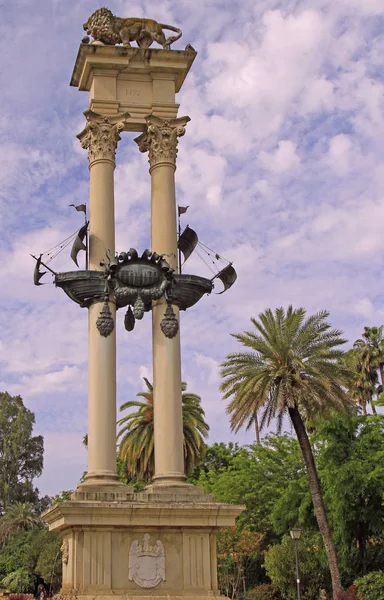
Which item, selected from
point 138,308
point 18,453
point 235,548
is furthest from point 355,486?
point 18,453

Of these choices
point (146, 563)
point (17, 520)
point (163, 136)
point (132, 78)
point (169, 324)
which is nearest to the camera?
point (146, 563)

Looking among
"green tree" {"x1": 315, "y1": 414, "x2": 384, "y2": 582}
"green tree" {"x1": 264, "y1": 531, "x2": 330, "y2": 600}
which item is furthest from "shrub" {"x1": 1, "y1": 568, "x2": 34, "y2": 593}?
"green tree" {"x1": 315, "y1": 414, "x2": 384, "y2": 582}

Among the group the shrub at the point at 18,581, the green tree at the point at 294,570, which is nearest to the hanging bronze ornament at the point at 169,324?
the green tree at the point at 294,570

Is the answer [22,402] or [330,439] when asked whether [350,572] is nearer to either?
[330,439]

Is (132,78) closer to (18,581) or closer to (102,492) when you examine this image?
(102,492)

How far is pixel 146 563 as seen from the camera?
1536 cm

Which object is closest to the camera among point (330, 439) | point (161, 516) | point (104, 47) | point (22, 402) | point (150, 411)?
point (161, 516)

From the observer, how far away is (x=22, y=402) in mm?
82688

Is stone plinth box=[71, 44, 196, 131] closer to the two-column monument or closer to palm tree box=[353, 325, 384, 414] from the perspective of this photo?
the two-column monument

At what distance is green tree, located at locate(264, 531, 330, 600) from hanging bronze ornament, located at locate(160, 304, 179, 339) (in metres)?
24.8

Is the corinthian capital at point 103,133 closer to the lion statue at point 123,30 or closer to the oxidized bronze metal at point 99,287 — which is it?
the lion statue at point 123,30

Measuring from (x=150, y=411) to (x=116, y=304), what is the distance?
2921 cm

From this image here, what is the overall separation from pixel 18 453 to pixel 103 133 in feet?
212

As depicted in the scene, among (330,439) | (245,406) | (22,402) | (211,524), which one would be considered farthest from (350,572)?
(22,402)
